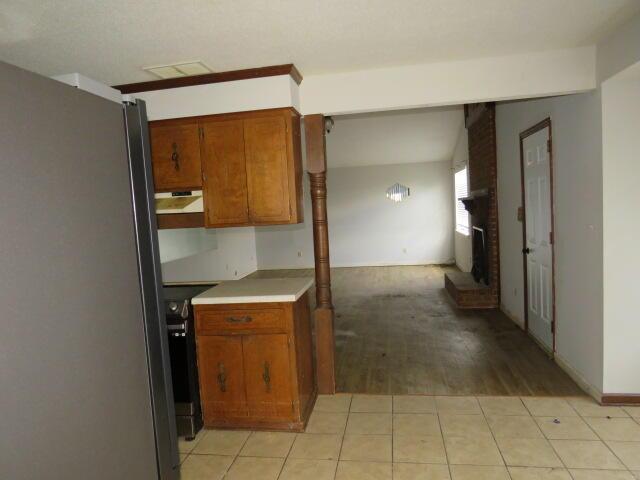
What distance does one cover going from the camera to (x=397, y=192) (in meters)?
9.23

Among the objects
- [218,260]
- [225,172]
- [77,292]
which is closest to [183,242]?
[218,260]

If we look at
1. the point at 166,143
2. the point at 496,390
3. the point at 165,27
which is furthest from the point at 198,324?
the point at 496,390

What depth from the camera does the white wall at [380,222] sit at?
912cm

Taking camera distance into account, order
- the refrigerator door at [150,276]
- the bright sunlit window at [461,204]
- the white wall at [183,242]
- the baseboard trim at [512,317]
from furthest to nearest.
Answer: the bright sunlit window at [461,204] < the white wall at [183,242] < the baseboard trim at [512,317] < the refrigerator door at [150,276]

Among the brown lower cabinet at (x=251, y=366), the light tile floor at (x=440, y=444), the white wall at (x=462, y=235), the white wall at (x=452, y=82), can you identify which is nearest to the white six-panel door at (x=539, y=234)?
the white wall at (x=452, y=82)

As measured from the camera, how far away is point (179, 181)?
2.93 m

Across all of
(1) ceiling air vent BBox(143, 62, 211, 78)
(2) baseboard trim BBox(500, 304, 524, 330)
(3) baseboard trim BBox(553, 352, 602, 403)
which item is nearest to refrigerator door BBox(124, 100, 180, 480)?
(1) ceiling air vent BBox(143, 62, 211, 78)

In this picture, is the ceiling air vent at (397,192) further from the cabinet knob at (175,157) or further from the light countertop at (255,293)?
the cabinet knob at (175,157)

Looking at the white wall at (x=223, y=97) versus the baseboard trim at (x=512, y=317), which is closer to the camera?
the white wall at (x=223, y=97)

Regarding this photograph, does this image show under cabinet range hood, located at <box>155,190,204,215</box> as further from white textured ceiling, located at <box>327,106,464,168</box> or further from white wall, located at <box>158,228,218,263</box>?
white textured ceiling, located at <box>327,106,464,168</box>

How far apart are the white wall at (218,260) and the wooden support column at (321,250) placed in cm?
231

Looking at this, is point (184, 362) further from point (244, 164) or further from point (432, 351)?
point (432, 351)

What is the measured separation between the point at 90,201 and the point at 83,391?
410 mm

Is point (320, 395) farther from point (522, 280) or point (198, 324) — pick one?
point (522, 280)
